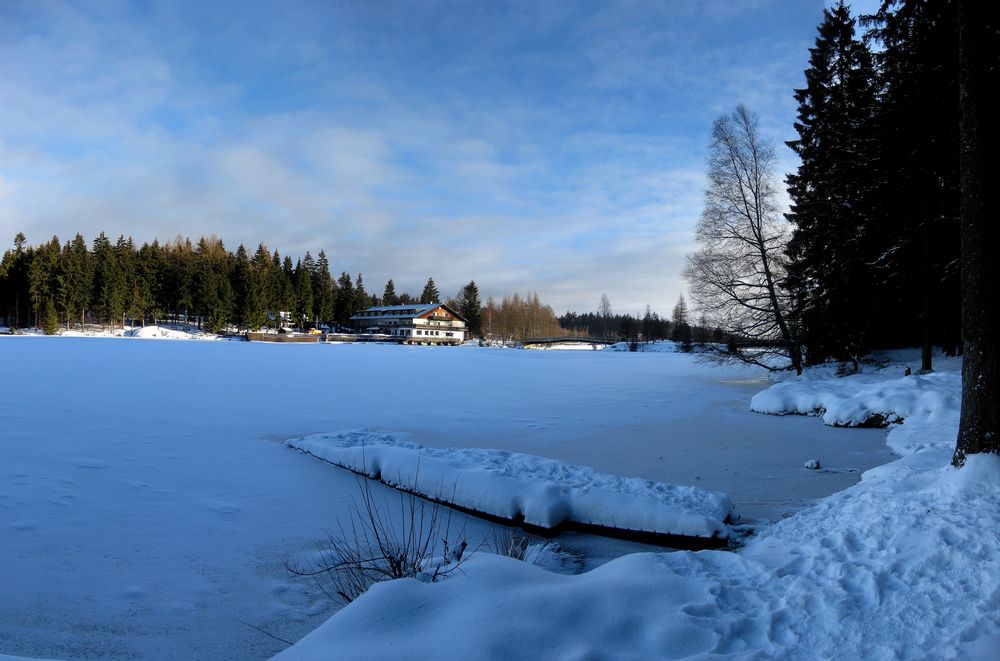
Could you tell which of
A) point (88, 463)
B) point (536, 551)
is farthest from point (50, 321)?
point (536, 551)

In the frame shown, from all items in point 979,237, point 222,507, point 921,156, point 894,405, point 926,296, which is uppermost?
point 921,156

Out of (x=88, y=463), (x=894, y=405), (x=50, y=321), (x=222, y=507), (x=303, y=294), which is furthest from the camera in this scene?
(x=303, y=294)

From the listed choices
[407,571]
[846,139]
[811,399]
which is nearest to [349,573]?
[407,571]

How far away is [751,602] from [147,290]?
80790 mm

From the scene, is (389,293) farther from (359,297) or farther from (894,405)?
(894,405)

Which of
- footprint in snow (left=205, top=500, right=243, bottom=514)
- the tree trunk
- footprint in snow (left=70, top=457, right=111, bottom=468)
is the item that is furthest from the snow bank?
footprint in snow (left=70, top=457, right=111, bottom=468)

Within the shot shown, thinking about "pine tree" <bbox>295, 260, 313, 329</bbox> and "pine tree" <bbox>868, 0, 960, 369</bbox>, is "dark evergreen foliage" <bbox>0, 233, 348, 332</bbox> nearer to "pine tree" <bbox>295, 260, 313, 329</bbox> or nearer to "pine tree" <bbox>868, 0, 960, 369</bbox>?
"pine tree" <bbox>295, 260, 313, 329</bbox>

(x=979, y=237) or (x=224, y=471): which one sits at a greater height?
(x=979, y=237)

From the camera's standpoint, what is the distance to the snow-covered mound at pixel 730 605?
247 cm

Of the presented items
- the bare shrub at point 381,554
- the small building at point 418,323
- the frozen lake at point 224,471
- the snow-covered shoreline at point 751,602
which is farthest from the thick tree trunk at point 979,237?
the small building at point 418,323

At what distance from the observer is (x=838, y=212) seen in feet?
59.5

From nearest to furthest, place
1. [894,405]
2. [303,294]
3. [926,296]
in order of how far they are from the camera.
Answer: [894,405]
[926,296]
[303,294]

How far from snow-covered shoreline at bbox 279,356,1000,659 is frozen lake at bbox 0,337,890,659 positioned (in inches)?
47.3

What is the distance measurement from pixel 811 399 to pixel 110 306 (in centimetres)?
7427
